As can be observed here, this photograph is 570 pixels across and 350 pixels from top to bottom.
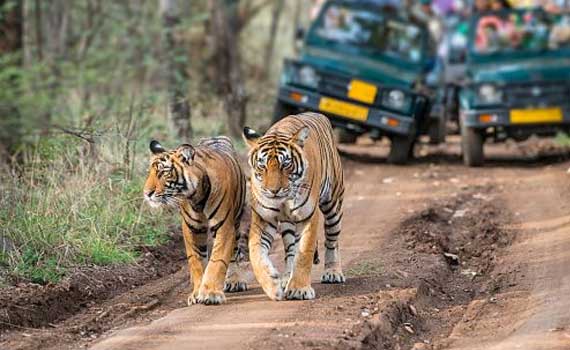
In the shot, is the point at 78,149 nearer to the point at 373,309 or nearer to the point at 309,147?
the point at 309,147

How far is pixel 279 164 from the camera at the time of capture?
7871mm

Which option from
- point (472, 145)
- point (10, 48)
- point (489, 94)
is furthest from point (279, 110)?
point (10, 48)

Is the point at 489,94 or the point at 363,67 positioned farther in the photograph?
the point at 363,67

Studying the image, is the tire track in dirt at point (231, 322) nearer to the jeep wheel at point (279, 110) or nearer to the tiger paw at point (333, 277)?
the tiger paw at point (333, 277)

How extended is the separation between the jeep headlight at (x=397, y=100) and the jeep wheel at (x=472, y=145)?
0.87 metres

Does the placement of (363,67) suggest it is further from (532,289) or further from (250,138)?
(250,138)

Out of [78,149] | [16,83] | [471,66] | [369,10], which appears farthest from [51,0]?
[78,149]

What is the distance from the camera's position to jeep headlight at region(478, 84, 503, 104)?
1636 cm

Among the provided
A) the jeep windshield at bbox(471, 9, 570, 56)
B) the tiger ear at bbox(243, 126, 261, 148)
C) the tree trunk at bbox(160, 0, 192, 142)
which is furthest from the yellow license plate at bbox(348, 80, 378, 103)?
the tiger ear at bbox(243, 126, 261, 148)

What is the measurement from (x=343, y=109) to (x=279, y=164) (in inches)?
335

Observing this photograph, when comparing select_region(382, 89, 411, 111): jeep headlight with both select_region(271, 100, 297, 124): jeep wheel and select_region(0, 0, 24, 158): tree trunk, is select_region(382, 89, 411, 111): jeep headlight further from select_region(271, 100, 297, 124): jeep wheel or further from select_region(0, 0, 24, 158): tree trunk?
select_region(0, 0, 24, 158): tree trunk

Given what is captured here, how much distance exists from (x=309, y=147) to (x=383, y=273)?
1.42 metres

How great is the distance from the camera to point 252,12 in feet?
90.5

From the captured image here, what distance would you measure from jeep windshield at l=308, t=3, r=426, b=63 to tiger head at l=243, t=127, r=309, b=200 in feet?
31.8
